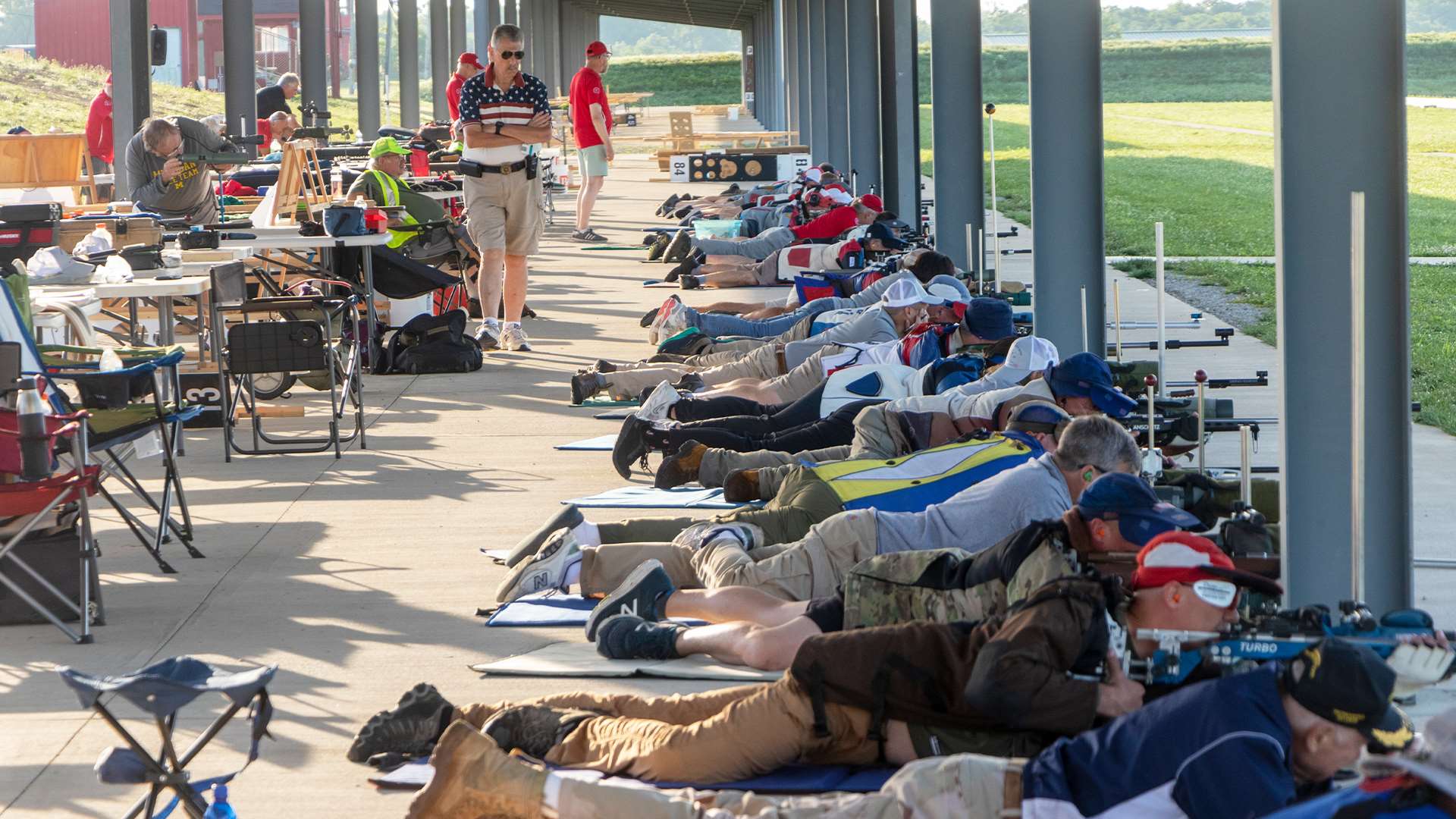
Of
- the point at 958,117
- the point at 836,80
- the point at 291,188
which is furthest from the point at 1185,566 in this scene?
the point at 836,80

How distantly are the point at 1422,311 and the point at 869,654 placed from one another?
43.2 ft

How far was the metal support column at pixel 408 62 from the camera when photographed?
29766 mm

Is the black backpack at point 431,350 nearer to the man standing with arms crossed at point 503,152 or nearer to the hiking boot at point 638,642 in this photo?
the man standing with arms crossed at point 503,152

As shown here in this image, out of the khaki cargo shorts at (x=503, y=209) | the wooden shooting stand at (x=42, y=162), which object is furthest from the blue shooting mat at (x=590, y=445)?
the wooden shooting stand at (x=42, y=162)

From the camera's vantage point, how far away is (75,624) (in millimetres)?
5914

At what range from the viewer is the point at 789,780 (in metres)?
4.28

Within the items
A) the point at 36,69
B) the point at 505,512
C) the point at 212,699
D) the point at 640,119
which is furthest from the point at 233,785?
the point at 640,119

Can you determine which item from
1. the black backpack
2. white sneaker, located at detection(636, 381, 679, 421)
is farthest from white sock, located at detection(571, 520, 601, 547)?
the black backpack

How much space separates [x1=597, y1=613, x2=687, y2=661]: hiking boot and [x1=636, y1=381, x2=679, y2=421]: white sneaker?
3037 mm

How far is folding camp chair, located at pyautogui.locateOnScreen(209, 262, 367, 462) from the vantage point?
8633mm

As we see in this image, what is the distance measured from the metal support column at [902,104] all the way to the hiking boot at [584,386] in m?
7.78

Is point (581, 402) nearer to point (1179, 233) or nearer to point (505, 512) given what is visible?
point (505, 512)

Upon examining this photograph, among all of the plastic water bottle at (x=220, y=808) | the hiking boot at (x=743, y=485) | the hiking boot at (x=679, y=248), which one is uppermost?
the hiking boot at (x=679, y=248)

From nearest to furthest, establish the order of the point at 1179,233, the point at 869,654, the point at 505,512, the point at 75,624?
the point at 869,654 → the point at 75,624 → the point at 505,512 → the point at 1179,233
